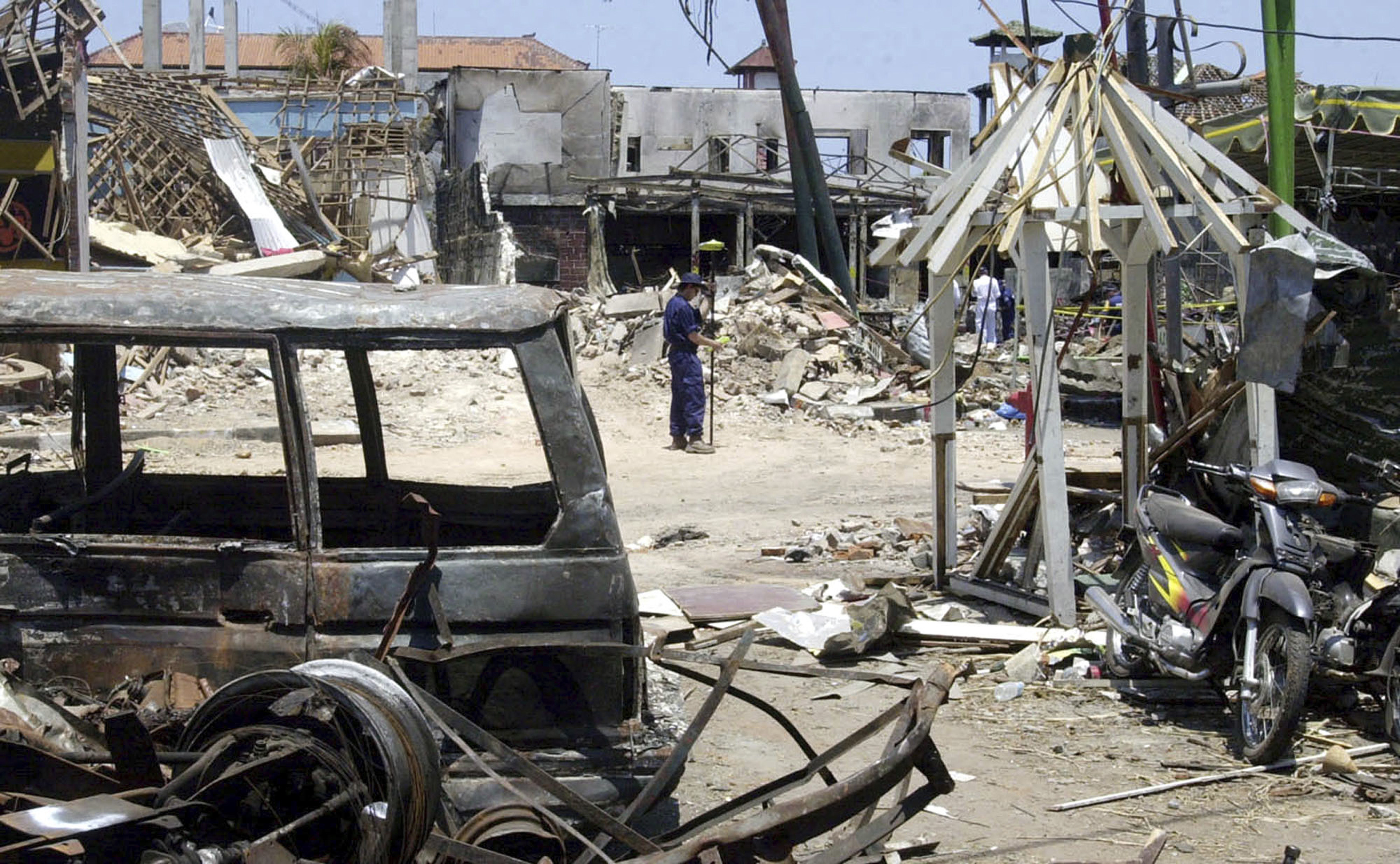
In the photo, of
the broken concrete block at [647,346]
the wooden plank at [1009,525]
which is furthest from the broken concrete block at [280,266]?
the wooden plank at [1009,525]

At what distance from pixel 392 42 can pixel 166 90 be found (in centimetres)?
2006

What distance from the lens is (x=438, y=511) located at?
4824mm

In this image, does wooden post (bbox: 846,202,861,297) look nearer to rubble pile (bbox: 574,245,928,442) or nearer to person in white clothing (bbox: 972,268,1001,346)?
person in white clothing (bbox: 972,268,1001,346)

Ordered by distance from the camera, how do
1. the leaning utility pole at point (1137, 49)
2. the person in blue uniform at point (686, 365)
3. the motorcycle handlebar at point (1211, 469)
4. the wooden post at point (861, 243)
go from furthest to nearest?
the wooden post at point (861, 243) → the person in blue uniform at point (686, 365) → the leaning utility pole at point (1137, 49) → the motorcycle handlebar at point (1211, 469)

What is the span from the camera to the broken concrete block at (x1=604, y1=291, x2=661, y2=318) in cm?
2291

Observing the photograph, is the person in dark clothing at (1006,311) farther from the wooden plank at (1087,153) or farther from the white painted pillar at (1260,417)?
the white painted pillar at (1260,417)

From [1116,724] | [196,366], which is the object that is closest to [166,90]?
[196,366]

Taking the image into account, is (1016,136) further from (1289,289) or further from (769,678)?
(769,678)

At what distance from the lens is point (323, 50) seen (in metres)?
45.7

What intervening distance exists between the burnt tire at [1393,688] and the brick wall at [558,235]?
29.0 meters

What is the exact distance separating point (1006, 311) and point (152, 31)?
31.4m

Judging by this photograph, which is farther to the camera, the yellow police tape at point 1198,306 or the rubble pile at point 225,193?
the rubble pile at point 225,193

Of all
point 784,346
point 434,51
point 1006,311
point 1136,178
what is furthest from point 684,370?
point 434,51

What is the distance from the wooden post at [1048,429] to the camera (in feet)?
23.4
